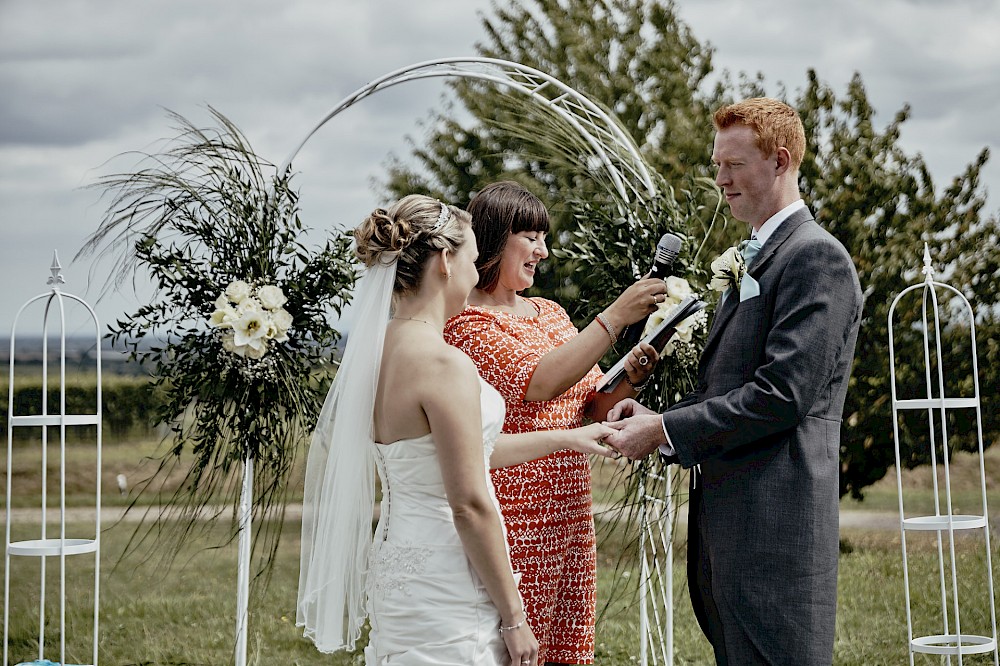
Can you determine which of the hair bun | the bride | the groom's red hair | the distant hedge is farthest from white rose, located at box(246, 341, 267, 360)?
the distant hedge

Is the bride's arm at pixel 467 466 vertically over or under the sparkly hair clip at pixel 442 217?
under

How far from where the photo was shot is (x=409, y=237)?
98.0 inches

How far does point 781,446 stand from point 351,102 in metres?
2.67

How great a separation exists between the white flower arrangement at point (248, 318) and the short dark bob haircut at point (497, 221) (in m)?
0.88

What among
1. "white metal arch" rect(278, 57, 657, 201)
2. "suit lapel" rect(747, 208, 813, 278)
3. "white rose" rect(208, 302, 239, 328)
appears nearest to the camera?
"suit lapel" rect(747, 208, 813, 278)

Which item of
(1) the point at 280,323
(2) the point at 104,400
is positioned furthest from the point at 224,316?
(2) the point at 104,400

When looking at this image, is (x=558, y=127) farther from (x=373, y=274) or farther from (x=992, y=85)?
(x=992, y=85)

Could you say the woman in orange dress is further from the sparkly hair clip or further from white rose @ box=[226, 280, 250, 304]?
white rose @ box=[226, 280, 250, 304]

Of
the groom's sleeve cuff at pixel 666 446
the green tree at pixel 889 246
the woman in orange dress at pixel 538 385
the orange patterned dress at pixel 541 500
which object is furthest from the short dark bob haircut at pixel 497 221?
the green tree at pixel 889 246

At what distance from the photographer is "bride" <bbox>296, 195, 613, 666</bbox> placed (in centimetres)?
229

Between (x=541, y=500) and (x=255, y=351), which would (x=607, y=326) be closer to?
(x=541, y=500)

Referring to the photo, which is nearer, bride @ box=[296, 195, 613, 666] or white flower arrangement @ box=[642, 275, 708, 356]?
bride @ box=[296, 195, 613, 666]

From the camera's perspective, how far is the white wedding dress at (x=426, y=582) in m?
2.34

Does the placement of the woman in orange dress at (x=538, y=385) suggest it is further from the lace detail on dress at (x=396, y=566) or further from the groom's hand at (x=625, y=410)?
the lace detail on dress at (x=396, y=566)
